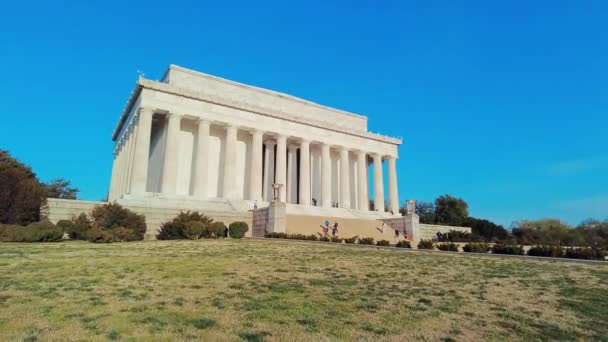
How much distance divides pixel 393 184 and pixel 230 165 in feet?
84.6

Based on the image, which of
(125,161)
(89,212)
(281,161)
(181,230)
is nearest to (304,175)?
(281,161)

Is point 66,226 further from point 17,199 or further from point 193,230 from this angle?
point 193,230

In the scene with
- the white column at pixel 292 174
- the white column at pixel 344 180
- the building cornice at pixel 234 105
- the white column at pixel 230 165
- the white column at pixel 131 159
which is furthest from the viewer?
the white column at pixel 292 174

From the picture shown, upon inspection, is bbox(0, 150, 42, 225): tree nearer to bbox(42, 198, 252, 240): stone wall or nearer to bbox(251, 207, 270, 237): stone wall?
bbox(42, 198, 252, 240): stone wall

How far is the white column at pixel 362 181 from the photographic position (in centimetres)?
5559

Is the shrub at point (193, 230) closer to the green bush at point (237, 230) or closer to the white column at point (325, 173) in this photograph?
the green bush at point (237, 230)

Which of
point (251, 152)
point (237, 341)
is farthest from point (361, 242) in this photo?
point (251, 152)

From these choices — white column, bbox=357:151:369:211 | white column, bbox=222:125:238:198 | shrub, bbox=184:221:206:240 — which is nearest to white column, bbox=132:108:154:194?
white column, bbox=222:125:238:198

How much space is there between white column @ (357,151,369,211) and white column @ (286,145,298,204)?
9.24m

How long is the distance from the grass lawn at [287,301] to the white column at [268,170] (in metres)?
37.4

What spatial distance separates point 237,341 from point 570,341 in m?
5.31

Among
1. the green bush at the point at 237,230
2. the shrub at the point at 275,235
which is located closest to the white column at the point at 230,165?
the shrub at the point at 275,235

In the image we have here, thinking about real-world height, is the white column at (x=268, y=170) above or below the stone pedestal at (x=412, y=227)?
above

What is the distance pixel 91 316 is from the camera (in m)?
6.78
